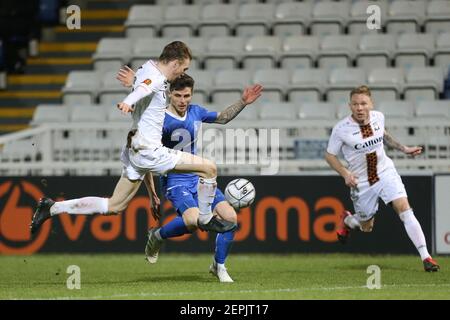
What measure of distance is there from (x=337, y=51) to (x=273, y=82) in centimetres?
129

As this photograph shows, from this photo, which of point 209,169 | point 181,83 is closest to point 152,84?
point 181,83

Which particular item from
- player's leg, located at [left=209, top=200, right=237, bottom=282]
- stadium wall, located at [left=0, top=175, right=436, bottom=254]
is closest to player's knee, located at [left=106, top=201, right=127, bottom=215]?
player's leg, located at [left=209, top=200, right=237, bottom=282]

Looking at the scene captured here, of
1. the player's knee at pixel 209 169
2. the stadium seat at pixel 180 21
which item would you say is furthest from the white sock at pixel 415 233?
the stadium seat at pixel 180 21

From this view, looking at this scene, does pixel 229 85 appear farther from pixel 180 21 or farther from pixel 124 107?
pixel 124 107

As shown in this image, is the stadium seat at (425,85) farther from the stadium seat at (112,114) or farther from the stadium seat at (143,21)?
the stadium seat at (143,21)

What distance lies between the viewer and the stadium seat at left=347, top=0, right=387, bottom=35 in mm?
19969

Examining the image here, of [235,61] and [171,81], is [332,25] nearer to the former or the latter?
[235,61]

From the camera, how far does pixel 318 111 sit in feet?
59.5

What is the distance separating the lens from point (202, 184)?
37.7 feet

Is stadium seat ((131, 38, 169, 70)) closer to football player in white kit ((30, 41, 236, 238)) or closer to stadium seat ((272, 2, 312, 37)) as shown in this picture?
stadium seat ((272, 2, 312, 37))

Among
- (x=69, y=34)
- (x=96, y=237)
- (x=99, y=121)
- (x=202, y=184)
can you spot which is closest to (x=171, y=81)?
(x=202, y=184)

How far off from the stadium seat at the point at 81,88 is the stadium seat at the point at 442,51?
18.7 feet

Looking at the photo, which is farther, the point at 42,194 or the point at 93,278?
the point at 42,194

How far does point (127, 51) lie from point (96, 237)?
516 centimetres
